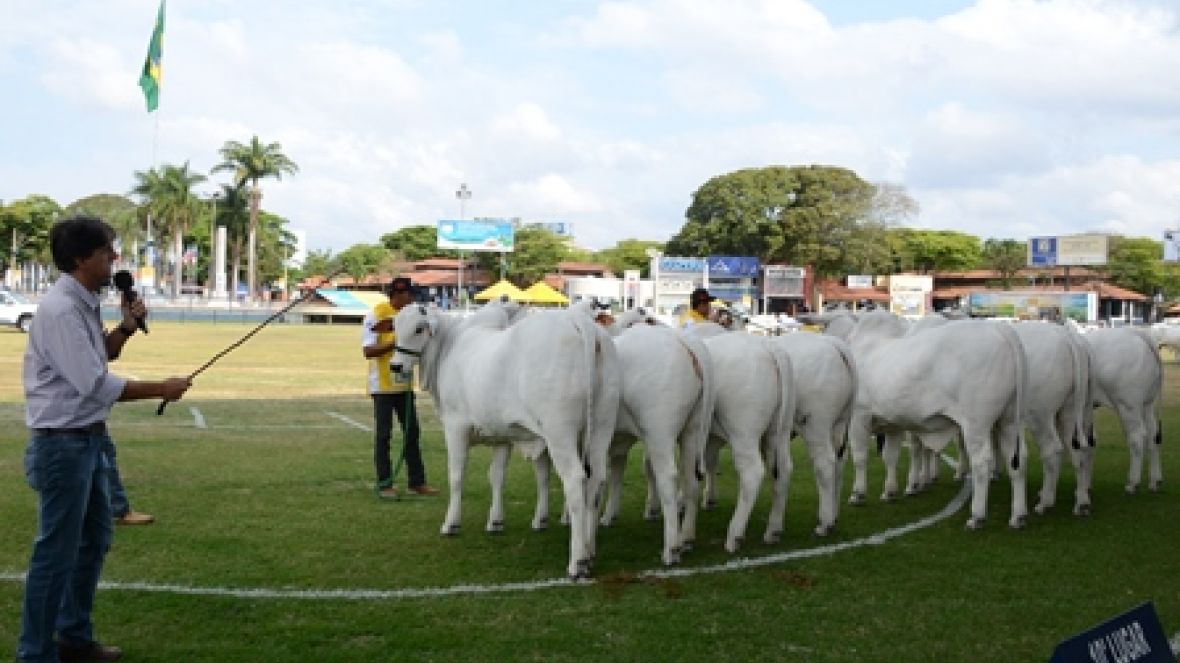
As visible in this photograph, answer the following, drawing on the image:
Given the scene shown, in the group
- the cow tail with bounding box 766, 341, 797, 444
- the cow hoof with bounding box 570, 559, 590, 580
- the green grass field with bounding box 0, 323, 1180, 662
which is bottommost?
the green grass field with bounding box 0, 323, 1180, 662

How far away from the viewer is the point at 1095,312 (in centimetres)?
8719

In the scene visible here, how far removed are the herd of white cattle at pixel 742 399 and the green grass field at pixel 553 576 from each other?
0.44 m

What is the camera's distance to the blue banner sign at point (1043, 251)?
9756 centimetres

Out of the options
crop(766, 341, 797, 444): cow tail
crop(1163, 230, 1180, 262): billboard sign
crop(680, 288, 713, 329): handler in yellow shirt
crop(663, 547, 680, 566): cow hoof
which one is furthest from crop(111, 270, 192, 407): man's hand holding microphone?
crop(1163, 230, 1180, 262): billboard sign

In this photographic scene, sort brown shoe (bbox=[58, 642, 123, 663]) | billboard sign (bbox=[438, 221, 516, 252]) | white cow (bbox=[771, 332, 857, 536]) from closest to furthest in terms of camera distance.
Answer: brown shoe (bbox=[58, 642, 123, 663]), white cow (bbox=[771, 332, 857, 536]), billboard sign (bbox=[438, 221, 516, 252])

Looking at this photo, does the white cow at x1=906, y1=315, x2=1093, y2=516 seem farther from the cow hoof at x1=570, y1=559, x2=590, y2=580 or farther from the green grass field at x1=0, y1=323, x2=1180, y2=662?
the cow hoof at x1=570, y1=559, x2=590, y2=580

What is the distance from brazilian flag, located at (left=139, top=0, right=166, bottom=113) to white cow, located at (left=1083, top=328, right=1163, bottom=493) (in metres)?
31.1

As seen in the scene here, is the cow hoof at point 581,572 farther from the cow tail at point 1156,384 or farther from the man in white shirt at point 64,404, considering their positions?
the cow tail at point 1156,384

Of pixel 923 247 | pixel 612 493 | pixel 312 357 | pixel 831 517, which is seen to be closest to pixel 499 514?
pixel 612 493

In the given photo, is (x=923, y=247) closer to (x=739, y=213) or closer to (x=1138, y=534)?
(x=739, y=213)

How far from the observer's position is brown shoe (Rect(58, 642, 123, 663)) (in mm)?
6312

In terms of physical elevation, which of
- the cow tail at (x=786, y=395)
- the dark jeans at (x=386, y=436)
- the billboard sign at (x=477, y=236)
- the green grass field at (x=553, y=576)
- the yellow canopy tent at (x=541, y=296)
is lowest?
the green grass field at (x=553, y=576)

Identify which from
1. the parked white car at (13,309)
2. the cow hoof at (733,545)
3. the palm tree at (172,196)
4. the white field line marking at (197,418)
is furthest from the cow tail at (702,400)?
the palm tree at (172,196)

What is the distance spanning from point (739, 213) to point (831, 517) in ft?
271
